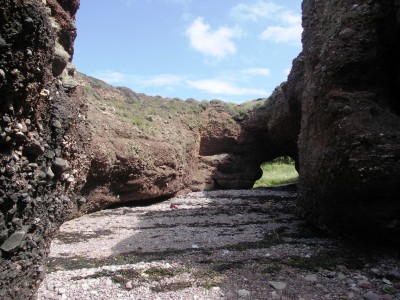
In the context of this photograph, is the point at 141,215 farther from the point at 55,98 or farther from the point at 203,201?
the point at 55,98

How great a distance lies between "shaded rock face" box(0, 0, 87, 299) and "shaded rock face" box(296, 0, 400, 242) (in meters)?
5.51

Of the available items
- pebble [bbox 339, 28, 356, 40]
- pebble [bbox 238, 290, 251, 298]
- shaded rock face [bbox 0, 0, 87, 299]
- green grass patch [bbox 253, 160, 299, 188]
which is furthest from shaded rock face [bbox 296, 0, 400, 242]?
green grass patch [bbox 253, 160, 299, 188]

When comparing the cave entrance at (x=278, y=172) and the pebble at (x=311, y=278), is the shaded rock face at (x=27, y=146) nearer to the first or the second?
the pebble at (x=311, y=278)

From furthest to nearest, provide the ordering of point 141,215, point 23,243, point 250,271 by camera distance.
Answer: point 141,215 < point 250,271 < point 23,243

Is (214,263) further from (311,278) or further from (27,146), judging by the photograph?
(27,146)

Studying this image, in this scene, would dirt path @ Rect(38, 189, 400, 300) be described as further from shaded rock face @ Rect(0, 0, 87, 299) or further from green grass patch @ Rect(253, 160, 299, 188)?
green grass patch @ Rect(253, 160, 299, 188)

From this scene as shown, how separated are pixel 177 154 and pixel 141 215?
16.9 ft

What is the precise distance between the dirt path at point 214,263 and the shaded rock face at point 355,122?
2.65ft

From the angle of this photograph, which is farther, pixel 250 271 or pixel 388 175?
pixel 388 175

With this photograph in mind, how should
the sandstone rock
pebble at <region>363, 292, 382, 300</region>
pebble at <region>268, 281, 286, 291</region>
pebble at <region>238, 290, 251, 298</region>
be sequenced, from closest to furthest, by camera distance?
1. the sandstone rock
2. pebble at <region>363, 292, 382, 300</region>
3. pebble at <region>238, 290, 251, 298</region>
4. pebble at <region>268, 281, 286, 291</region>

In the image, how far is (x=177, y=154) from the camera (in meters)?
17.9

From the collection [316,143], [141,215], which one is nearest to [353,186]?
[316,143]

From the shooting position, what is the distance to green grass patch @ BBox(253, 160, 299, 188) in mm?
24750

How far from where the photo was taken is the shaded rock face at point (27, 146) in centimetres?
374
